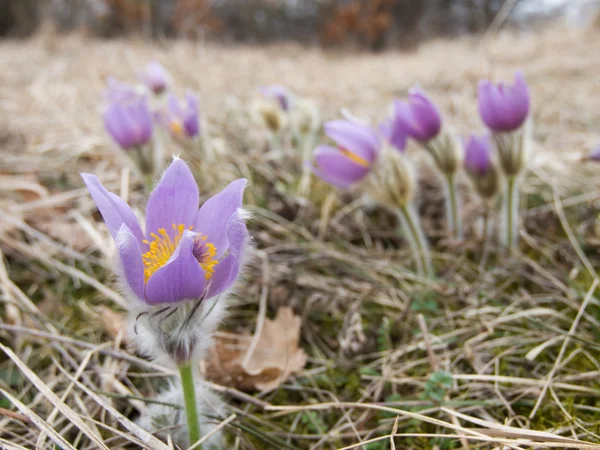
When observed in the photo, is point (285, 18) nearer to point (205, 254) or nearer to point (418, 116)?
point (418, 116)

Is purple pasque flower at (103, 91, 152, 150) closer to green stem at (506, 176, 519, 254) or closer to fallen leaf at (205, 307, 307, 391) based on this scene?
fallen leaf at (205, 307, 307, 391)

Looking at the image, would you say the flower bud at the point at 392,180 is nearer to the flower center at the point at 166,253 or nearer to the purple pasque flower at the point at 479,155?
the purple pasque flower at the point at 479,155

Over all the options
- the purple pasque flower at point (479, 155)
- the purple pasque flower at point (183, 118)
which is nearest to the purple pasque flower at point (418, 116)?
the purple pasque flower at point (479, 155)

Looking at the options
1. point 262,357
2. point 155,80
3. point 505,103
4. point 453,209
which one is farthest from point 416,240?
point 155,80

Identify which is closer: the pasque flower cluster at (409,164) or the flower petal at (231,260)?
the flower petal at (231,260)

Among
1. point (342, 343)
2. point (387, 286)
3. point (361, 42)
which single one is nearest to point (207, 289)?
point (342, 343)
